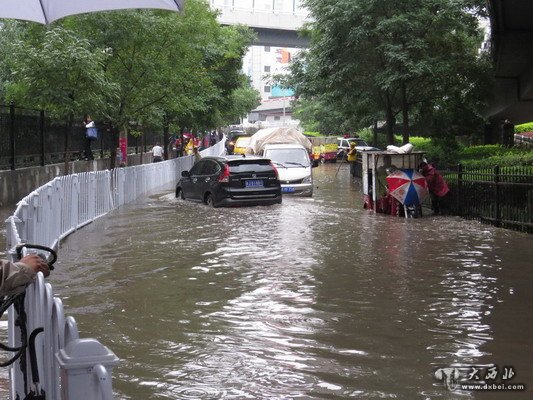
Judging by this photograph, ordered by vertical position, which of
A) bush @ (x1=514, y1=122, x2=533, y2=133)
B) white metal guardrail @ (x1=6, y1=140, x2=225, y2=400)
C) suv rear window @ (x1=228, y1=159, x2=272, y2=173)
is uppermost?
bush @ (x1=514, y1=122, x2=533, y2=133)

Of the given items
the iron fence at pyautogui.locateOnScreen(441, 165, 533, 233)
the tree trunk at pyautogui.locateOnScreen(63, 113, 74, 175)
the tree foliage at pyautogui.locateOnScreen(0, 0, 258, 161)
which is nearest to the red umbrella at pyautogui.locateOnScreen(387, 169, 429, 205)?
the iron fence at pyautogui.locateOnScreen(441, 165, 533, 233)

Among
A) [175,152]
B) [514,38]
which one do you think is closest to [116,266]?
[514,38]

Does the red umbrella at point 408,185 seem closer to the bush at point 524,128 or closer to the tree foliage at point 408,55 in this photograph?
the tree foliage at point 408,55

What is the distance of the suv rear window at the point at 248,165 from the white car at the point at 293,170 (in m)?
3.60

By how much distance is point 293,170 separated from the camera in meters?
25.8

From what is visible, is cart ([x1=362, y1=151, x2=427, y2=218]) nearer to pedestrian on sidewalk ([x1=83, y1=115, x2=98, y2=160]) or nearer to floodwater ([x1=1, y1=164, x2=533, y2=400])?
floodwater ([x1=1, y1=164, x2=533, y2=400])

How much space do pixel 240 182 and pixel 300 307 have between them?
40.9ft

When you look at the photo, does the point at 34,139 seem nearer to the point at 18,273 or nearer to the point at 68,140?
the point at 68,140

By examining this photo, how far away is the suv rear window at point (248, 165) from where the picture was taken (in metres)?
21.3

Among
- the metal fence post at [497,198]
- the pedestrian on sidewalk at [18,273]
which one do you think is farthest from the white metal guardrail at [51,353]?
the metal fence post at [497,198]

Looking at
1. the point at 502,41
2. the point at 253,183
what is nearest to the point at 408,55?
the point at 502,41

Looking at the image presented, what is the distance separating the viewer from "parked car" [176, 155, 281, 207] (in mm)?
21156

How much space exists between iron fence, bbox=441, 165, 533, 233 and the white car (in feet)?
21.8

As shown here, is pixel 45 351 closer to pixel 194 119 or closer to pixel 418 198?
pixel 418 198
